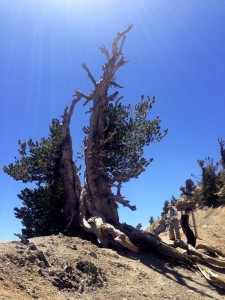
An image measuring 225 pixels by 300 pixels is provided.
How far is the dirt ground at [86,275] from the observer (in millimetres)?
7484

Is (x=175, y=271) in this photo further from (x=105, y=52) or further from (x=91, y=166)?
(x=105, y=52)

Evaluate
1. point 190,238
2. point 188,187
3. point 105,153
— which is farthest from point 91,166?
point 188,187

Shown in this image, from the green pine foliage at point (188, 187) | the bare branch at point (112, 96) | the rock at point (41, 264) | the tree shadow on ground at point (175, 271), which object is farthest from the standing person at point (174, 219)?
the green pine foliage at point (188, 187)

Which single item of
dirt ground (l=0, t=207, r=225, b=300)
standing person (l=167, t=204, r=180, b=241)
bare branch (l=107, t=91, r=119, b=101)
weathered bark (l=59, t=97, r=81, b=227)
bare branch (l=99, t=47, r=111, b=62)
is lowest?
dirt ground (l=0, t=207, r=225, b=300)

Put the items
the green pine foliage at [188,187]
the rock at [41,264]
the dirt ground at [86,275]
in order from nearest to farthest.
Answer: the dirt ground at [86,275] → the rock at [41,264] → the green pine foliage at [188,187]

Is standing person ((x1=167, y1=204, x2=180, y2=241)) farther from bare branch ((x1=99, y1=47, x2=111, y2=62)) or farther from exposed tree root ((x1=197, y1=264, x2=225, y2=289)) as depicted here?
bare branch ((x1=99, y1=47, x2=111, y2=62))

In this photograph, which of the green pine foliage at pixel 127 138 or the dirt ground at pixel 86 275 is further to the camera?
the green pine foliage at pixel 127 138

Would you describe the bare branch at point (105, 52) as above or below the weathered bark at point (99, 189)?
above

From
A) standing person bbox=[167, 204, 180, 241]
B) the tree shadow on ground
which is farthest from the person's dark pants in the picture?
standing person bbox=[167, 204, 180, 241]

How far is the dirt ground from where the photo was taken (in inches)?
295

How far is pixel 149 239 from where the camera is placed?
1498 cm

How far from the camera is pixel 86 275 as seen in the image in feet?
30.5

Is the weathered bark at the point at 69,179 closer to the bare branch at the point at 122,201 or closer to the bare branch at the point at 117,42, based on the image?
the bare branch at the point at 122,201

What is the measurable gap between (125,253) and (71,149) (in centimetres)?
927
